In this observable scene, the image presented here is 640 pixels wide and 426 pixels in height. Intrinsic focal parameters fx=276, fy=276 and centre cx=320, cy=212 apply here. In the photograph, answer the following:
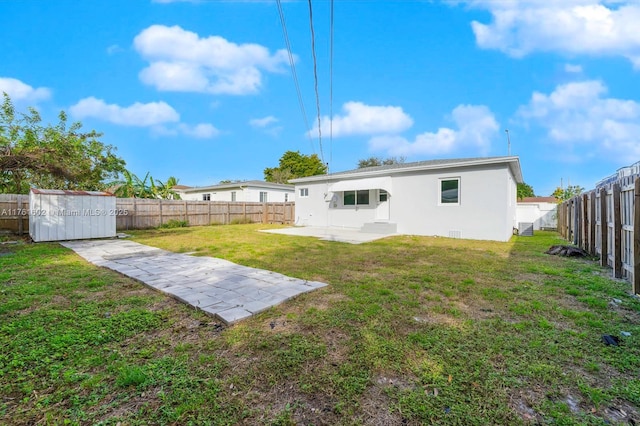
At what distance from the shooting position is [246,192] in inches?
944

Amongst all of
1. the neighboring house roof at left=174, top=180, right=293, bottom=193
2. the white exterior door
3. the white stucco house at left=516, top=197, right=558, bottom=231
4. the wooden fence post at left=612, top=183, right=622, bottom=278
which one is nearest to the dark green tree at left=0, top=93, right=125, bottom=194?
the white exterior door

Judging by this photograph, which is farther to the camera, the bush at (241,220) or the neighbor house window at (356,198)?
the bush at (241,220)

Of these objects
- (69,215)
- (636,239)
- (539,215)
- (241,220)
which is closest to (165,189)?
(241,220)

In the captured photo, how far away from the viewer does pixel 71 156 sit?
9875 mm

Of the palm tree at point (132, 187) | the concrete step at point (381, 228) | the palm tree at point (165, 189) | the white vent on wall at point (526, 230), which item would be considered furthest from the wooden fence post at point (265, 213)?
the white vent on wall at point (526, 230)

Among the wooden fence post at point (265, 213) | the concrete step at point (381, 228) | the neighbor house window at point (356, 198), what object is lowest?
the concrete step at point (381, 228)

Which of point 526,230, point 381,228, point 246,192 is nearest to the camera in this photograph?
point 381,228

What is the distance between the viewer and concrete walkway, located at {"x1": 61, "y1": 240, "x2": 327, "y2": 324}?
388cm

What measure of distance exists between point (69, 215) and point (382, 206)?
44.7 ft

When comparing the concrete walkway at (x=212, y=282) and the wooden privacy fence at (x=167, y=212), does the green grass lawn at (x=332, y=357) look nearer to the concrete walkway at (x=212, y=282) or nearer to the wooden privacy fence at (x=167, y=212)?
the concrete walkway at (x=212, y=282)

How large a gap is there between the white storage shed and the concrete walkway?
4398mm

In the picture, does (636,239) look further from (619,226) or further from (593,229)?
(593,229)

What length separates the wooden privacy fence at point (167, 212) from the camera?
38.5 ft

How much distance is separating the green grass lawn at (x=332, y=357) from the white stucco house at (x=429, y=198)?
688 centimetres
